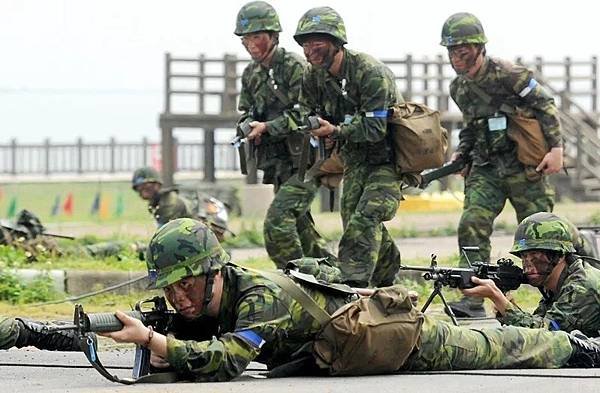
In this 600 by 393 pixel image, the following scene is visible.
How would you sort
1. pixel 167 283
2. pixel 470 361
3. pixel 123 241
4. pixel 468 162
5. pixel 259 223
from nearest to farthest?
1. pixel 167 283
2. pixel 470 361
3. pixel 468 162
4. pixel 123 241
5. pixel 259 223

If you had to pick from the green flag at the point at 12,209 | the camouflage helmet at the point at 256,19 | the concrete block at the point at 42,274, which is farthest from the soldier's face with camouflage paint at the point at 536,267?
the green flag at the point at 12,209

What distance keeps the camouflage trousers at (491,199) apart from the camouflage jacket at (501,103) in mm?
117

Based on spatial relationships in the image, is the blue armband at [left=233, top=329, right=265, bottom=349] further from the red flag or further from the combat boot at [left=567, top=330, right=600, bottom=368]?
the red flag

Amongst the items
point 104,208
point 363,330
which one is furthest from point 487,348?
point 104,208

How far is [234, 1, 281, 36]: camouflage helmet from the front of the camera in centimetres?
1258

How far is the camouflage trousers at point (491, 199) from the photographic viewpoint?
12.4 m

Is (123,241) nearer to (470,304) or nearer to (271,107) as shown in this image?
(271,107)

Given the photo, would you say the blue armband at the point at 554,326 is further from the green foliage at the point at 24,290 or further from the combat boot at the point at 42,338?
the green foliage at the point at 24,290

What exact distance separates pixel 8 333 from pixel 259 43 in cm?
458

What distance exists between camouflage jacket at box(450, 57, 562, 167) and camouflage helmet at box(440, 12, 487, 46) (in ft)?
0.91

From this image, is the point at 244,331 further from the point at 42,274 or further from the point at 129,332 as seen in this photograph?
the point at 42,274

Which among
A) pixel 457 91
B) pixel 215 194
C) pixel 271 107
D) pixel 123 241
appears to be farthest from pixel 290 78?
pixel 215 194

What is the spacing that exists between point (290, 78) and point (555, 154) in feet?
6.18

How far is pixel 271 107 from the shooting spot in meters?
12.9
